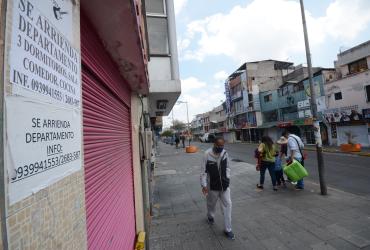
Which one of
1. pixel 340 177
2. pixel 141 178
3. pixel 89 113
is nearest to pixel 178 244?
pixel 141 178

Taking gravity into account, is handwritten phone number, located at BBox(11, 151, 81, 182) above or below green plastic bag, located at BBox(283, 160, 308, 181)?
above

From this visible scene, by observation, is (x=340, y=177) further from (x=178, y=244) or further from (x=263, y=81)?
(x=263, y=81)

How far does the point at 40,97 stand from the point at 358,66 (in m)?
25.7

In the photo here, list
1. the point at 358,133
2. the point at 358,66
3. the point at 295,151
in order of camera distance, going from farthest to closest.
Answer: the point at 358,66 → the point at 358,133 → the point at 295,151

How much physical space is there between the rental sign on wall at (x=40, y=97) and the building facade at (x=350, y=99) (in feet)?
73.0

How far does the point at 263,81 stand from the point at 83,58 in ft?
133

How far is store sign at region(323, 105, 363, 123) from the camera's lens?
20.4 m

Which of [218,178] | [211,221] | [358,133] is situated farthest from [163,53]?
[358,133]

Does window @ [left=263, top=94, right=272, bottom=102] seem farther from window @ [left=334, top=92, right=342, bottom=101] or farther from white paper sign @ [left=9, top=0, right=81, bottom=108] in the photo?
white paper sign @ [left=9, top=0, right=81, bottom=108]

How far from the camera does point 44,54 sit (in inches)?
40.8

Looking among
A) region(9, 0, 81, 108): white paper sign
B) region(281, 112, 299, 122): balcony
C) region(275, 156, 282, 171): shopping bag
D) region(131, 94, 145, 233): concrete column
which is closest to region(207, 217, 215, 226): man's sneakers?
region(131, 94, 145, 233): concrete column

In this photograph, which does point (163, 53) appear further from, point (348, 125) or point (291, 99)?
point (291, 99)

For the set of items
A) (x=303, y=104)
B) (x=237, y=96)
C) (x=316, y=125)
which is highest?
(x=237, y=96)

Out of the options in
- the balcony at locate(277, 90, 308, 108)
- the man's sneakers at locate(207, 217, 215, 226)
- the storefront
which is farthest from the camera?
the balcony at locate(277, 90, 308, 108)
